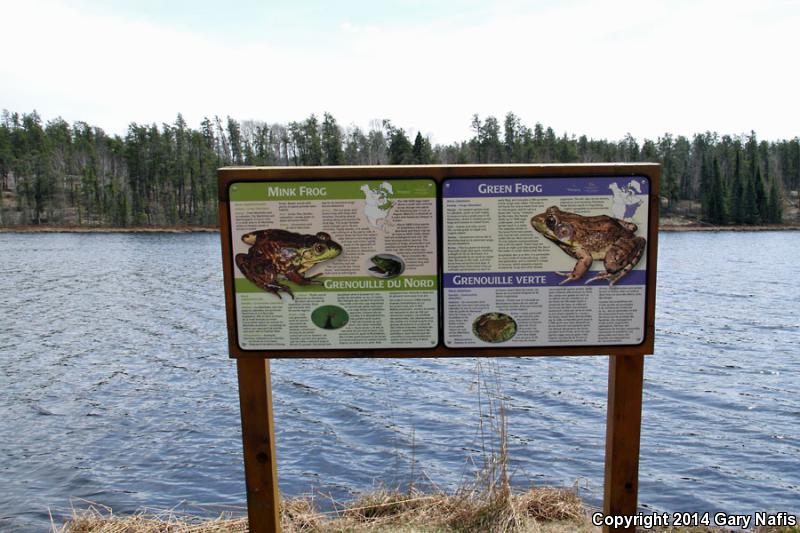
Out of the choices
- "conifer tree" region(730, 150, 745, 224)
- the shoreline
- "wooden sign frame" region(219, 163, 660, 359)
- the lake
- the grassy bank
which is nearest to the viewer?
"wooden sign frame" region(219, 163, 660, 359)

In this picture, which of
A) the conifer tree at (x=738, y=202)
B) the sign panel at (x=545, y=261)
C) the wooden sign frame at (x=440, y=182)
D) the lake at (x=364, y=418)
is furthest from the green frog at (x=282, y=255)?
the conifer tree at (x=738, y=202)

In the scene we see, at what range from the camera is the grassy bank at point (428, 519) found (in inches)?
179

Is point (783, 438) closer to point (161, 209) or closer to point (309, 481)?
point (309, 481)

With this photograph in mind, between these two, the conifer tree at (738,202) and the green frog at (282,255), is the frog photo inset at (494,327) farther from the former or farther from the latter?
the conifer tree at (738,202)

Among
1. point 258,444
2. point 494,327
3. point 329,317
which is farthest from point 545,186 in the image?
point 258,444

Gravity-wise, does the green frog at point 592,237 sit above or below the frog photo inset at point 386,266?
above

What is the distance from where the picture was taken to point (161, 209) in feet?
317

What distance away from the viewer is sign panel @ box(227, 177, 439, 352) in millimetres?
3494

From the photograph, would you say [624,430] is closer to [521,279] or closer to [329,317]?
[521,279]

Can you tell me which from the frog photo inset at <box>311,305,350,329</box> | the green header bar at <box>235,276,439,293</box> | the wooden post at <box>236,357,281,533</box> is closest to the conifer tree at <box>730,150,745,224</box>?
the green header bar at <box>235,276,439,293</box>

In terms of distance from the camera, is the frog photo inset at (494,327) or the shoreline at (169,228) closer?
the frog photo inset at (494,327)

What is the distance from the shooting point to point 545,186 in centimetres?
346

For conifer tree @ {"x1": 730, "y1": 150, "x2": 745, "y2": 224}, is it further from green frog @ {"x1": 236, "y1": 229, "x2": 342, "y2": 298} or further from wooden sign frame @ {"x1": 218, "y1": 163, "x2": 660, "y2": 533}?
green frog @ {"x1": 236, "y1": 229, "x2": 342, "y2": 298}

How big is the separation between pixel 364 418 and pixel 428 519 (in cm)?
646
